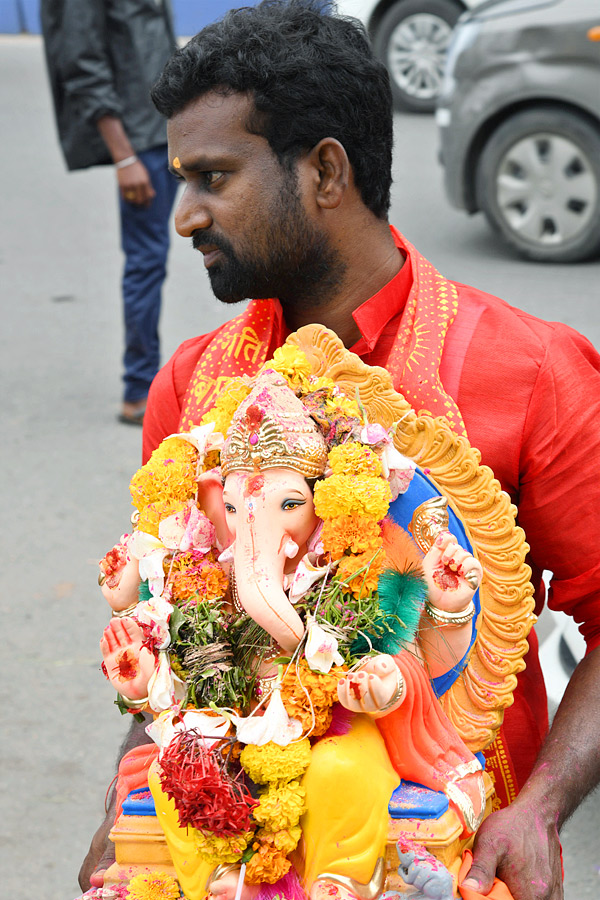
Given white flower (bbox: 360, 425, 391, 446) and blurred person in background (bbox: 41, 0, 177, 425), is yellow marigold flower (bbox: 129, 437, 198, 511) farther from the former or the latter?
blurred person in background (bbox: 41, 0, 177, 425)

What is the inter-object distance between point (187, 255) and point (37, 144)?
4578 mm

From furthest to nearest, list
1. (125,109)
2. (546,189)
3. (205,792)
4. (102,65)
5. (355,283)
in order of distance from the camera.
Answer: (546,189) → (125,109) → (102,65) → (355,283) → (205,792)

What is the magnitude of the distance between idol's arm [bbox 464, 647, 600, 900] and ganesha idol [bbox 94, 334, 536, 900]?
56mm

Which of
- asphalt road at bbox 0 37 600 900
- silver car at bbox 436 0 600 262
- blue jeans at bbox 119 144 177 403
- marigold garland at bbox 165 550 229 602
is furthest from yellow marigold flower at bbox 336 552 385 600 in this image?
silver car at bbox 436 0 600 262

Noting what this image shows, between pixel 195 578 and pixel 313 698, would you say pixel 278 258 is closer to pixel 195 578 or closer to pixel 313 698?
pixel 195 578

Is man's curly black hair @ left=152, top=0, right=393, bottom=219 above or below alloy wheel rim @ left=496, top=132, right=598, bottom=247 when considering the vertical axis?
above

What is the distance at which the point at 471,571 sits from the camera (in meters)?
1.71

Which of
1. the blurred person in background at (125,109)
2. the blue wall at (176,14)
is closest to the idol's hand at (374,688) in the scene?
the blurred person in background at (125,109)

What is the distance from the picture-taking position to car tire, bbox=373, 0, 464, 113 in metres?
12.2

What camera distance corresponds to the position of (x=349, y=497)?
169 cm

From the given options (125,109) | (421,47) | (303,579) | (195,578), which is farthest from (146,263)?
(421,47)

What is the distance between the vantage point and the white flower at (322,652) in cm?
167

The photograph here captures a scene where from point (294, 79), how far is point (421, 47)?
11013 mm

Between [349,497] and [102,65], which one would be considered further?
[102,65]
